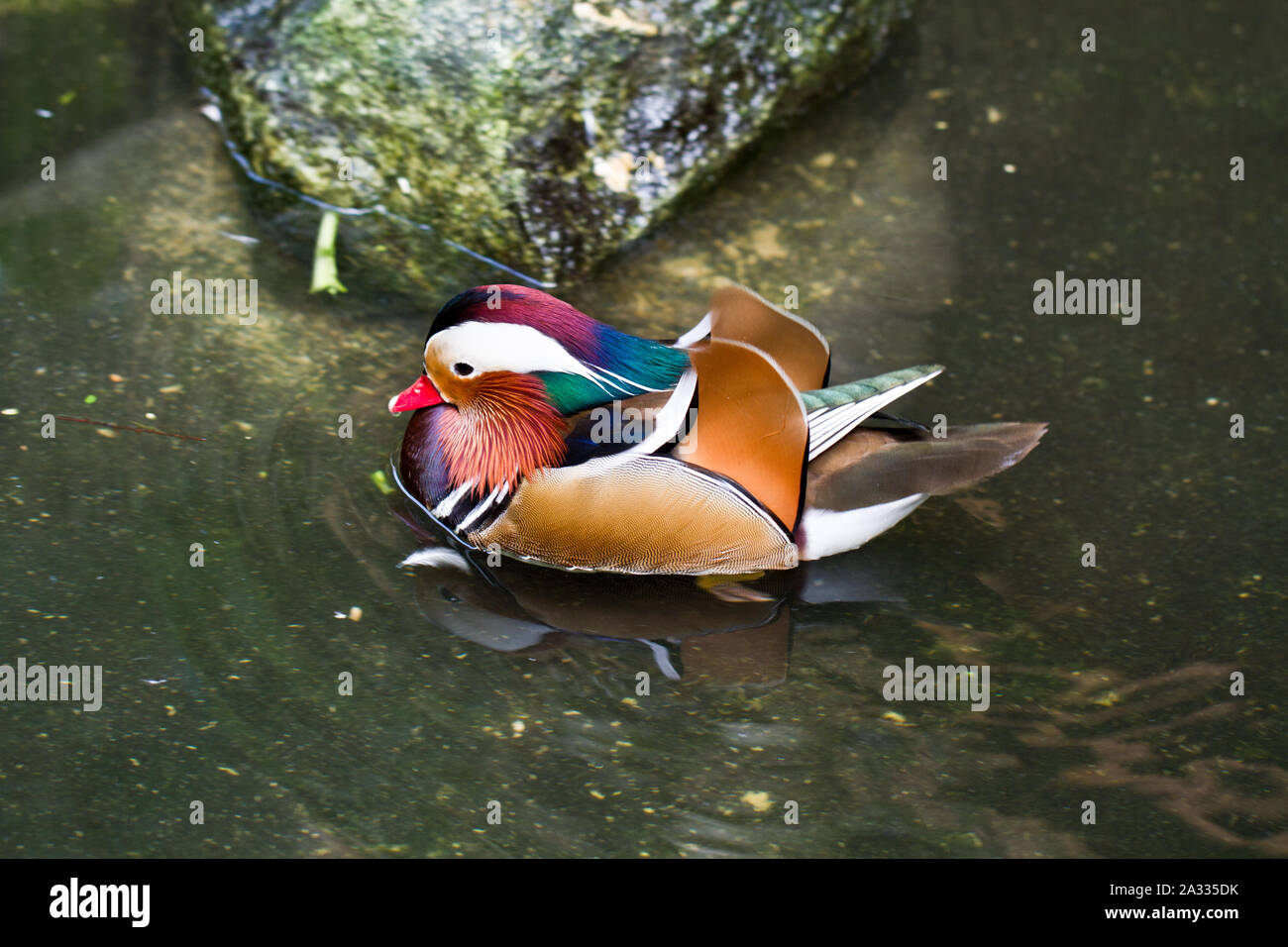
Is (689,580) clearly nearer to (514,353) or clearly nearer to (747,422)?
(747,422)

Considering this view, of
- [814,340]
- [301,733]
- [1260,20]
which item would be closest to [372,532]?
[301,733]

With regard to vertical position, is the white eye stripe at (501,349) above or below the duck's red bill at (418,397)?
above

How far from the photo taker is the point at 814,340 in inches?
155

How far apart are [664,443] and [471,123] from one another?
2.23 m

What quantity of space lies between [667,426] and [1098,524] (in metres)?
1.56

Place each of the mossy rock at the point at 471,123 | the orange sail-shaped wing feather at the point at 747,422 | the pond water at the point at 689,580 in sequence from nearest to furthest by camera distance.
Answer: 1. the pond water at the point at 689,580
2. the orange sail-shaped wing feather at the point at 747,422
3. the mossy rock at the point at 471,123

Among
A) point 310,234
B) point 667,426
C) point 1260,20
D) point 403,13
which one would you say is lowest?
point 667,426

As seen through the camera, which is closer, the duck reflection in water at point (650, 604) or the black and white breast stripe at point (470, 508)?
the duck reflection in water at point (650, 604)

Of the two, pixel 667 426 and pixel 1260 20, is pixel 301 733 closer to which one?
pixel 667 426

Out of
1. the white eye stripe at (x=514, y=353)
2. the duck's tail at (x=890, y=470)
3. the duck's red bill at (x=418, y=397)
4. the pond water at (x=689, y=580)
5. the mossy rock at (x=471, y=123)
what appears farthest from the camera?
the mossy rock at (x=471, y=123)

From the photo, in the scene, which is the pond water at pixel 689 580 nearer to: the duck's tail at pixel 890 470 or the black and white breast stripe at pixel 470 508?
the black and white breast stripe at pixel 470 508

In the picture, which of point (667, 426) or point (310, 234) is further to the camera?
point (310, 234)

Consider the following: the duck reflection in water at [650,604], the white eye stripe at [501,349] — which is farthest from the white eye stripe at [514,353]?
the duck reflection in water at [650,604]

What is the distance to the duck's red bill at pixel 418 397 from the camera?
399 centimetres
